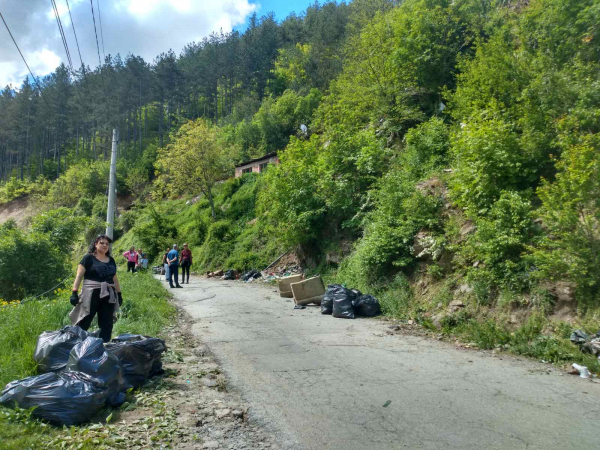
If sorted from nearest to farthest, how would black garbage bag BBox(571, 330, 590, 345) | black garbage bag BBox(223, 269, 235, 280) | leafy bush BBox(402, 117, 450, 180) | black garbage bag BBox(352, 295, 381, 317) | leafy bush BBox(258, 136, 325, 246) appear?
1. black garbage bag BBox(571, 330, 590, 345)
2. black garbage bag BBox(352, 295, 381, 317)
3. leafy bush BBox(402, 117, 450, 180)
4. leafy bush BBox(258, 136, 325, 246)
5. black garbage bag BBox(223, 269, 235, 280)

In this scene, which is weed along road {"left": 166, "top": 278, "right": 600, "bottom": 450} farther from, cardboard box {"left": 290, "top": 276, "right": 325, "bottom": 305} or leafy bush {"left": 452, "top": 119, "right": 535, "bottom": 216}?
leafy bush {"left": 452, "top": 119, "right": 535, "bottom": 216}

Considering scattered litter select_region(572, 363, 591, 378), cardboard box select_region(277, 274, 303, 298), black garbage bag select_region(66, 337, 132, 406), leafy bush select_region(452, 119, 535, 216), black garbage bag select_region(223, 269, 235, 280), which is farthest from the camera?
black garbage bag select_region(223, 269, 235, 280)

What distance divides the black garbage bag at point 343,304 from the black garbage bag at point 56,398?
22.7 feet

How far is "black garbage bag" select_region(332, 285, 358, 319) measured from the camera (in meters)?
10.3

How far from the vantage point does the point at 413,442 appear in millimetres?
3787

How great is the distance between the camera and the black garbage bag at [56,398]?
3912 millimetres

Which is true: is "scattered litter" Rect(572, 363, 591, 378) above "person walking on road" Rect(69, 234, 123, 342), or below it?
below

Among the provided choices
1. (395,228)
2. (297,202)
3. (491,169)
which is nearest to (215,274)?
(297,202)

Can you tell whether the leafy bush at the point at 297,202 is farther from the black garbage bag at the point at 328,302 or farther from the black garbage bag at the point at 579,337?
the black garbage bag at the point at 579,337

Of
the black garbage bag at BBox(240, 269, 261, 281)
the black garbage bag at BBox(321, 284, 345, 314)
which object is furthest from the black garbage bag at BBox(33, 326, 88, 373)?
the black garbage bag at BBox(240, 269, 261, 281)

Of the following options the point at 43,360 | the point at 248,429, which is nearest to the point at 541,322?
the point at 248,429

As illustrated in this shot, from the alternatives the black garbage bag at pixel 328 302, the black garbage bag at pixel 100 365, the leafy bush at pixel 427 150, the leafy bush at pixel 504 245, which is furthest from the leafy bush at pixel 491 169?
the black garbage bag at pixel 100 365

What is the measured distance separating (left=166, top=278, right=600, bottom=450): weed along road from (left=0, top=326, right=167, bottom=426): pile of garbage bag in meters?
1.31

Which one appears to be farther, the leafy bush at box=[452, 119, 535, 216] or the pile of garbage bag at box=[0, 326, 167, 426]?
the leafy bush at box=[452, 119, 535, 216]
